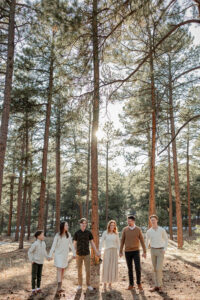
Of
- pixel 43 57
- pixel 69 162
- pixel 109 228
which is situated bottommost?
pixel 109 228

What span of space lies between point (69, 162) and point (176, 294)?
591 inches

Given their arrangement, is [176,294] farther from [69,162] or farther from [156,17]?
[69,162]

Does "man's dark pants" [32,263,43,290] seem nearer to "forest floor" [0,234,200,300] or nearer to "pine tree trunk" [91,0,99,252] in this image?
"forest floor" [0,234,200,300]

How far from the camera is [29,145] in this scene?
52.2 ft

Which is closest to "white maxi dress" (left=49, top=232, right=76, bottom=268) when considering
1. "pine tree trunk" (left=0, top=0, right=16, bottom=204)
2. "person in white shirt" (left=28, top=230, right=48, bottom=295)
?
"person in white shirt" (left=28, top=230, right=48, bottom=295)

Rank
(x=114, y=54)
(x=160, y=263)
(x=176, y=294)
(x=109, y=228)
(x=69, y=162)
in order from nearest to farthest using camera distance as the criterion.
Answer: (x=176, y=294)
(x=160, y=263)
(x=109, y=228)
(x=114, y=54)
(x=69, y=162)

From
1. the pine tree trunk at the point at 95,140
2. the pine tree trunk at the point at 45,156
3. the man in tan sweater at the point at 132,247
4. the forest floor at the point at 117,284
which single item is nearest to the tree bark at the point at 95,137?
the pine tree trunk at the point at 95,140

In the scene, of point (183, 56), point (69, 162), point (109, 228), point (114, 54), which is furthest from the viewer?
point (69, 162)

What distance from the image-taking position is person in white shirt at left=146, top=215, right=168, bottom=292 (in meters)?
5.28

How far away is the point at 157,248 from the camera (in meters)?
5.45

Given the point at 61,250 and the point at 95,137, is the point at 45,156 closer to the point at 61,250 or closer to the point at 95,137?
the point at 95,137

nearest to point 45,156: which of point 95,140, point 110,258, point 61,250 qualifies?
point 95,140

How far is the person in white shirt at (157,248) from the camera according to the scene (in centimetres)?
528

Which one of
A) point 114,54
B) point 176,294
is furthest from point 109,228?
point 114,54
